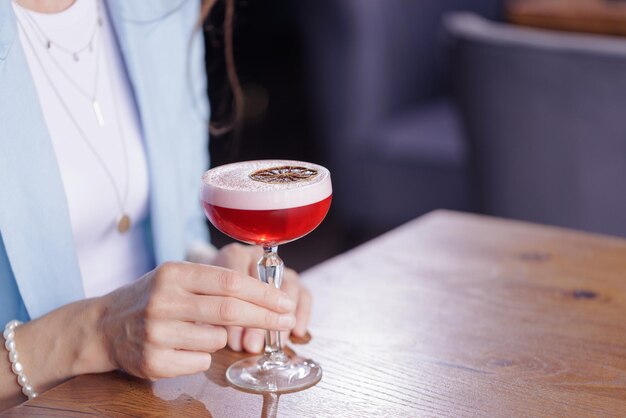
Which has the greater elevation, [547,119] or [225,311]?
[225,311]

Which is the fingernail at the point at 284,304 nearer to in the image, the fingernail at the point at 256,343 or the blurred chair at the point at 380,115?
the fingernail at the point at 256,343

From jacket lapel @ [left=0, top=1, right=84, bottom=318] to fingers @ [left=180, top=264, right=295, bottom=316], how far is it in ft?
1.02

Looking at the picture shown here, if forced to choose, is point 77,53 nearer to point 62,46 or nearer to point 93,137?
point 62,46

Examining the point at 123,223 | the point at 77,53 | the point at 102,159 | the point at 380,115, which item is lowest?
the point at 380,115

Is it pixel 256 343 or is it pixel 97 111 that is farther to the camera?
pixel 97 111

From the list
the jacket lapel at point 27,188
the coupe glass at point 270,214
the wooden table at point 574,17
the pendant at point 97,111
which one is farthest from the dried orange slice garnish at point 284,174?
the wooden table at point 574,17

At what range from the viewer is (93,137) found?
1346 millimetres

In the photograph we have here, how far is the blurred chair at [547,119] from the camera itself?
91.3 inches

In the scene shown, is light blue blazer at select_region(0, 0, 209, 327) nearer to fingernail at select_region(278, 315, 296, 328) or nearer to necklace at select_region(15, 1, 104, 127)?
necklace at select_region(15, 1, 104, 127)

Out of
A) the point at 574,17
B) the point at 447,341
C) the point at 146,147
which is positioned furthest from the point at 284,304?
the point at 574,17

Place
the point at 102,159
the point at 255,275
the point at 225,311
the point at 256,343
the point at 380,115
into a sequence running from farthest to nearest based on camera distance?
the point at 380,115 → the point at 102,159 → the point at 255,275 → the point at 256,343 → the point at 225,311

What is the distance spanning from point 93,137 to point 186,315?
1.60ft

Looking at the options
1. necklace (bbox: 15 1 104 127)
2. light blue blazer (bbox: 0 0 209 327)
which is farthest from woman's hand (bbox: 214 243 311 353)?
necklace (bbox: 15 1 104 127)

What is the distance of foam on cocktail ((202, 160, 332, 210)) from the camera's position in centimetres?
96
